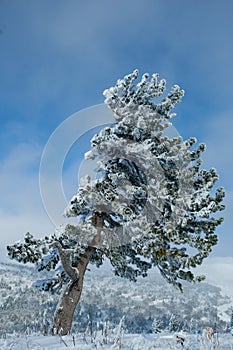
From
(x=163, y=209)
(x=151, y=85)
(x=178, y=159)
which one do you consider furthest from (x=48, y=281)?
(x=151, y=85)

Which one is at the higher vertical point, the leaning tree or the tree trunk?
the leaning tree

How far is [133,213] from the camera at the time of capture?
14.4 m

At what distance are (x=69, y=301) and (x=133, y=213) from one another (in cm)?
453

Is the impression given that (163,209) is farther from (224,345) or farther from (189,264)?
(224,345)

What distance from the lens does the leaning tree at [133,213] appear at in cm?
1401

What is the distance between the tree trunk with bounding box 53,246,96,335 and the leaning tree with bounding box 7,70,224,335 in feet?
0.13

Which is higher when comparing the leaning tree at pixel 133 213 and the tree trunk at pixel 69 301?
the leaning tree at pixel 133 213

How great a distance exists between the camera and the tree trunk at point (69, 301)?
43.0 feet

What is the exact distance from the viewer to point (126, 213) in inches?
559

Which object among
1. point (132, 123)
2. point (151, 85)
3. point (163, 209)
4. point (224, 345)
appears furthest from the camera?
point (151, 85)

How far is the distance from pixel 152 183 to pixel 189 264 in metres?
3.97

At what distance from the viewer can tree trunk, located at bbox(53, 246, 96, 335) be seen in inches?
516

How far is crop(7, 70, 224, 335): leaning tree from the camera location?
1401 centimetres

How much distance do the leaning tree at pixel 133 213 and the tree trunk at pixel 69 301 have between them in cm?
4
